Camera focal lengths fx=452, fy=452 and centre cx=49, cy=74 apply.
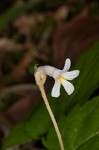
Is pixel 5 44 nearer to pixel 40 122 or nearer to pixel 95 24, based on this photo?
pixel 95 24

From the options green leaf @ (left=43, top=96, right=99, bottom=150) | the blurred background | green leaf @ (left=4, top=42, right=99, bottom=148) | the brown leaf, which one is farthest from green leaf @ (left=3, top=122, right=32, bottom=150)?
the brown leaf

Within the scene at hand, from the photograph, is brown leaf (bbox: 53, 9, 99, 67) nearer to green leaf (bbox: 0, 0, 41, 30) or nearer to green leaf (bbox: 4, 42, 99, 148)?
green leaf (bbox: 0, 0, 41, 30)

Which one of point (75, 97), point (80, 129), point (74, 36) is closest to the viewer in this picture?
point (80, 129)

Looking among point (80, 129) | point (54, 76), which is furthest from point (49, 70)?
point (80, 129)

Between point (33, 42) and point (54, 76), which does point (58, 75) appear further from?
Answer: point (33, 42)

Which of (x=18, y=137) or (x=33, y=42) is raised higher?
(x=33, y=42)

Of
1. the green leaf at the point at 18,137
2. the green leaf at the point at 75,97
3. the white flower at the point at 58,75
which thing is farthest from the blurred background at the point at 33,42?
the white flower at the point at 58,75
